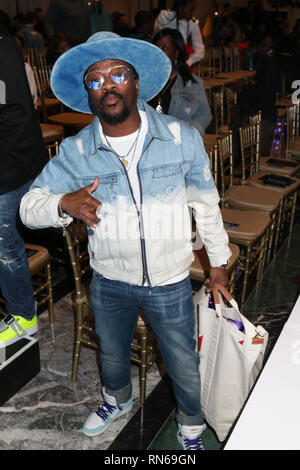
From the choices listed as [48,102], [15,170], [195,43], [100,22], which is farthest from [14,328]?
[195,43]

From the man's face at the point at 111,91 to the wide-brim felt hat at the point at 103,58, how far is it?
0.04 m

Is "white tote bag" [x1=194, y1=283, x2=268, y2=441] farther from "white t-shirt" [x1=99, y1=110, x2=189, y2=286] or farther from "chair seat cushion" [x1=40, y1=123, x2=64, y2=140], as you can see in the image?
"chair seat cushion" [x1=40, y1=123, x2=64, y2=140]

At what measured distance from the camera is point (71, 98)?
1664 mm

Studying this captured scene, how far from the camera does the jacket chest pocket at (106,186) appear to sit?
1528 millimetres

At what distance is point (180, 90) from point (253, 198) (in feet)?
3.18

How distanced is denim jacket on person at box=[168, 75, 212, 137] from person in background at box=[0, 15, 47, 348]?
1267mm

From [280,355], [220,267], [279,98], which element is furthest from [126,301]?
[279,98]

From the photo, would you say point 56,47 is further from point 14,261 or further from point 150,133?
point 150,133

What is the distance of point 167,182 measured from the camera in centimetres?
155

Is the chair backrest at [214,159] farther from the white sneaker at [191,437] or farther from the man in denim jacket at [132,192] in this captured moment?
the white sneaker at [191,437]

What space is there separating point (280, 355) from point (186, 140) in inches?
30.5

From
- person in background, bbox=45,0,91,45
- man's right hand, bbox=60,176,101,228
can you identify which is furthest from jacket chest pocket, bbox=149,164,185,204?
person in background, bbox=45,0,91,45

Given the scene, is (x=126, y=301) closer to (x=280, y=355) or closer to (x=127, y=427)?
(x=280, y=355)
